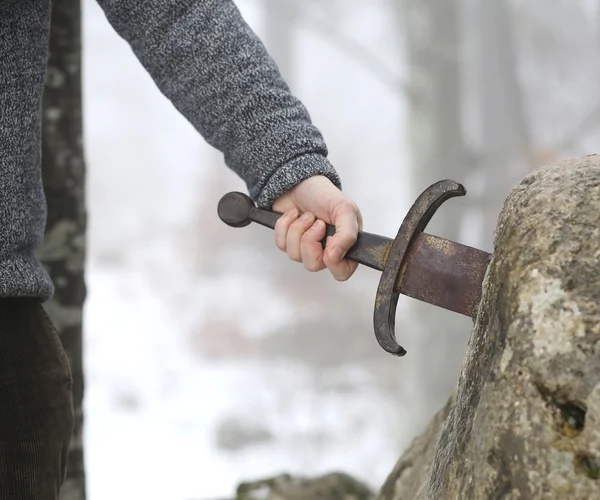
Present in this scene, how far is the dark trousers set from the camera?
44.6 inches

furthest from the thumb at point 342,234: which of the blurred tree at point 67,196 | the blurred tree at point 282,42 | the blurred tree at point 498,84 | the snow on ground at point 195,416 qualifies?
the blurred tree at point 282,42

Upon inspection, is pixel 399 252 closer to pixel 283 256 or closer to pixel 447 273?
pixel 447 273

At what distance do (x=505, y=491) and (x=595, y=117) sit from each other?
6703 millimetres

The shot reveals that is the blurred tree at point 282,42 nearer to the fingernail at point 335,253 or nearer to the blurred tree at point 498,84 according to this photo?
the blurred tree at point 498,84

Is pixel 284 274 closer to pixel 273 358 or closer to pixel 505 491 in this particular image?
pixel 273 358

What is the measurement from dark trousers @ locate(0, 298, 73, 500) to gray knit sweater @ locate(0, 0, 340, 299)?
0.07 metres

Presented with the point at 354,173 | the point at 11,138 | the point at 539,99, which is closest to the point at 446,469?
the point at 11,138

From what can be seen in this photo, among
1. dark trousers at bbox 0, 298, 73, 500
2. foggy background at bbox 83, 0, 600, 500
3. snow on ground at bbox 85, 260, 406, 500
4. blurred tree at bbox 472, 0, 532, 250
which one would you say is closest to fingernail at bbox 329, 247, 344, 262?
dark trousers at bbox 0, 298, 73, 500

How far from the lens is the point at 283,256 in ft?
39.8

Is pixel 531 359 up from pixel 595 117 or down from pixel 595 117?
down

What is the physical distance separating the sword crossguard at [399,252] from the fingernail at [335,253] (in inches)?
4.3

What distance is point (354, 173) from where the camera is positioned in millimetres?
11469

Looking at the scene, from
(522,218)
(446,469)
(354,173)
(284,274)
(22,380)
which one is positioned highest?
(354,173)

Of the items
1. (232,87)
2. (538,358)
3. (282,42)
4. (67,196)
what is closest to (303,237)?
(232,87)
